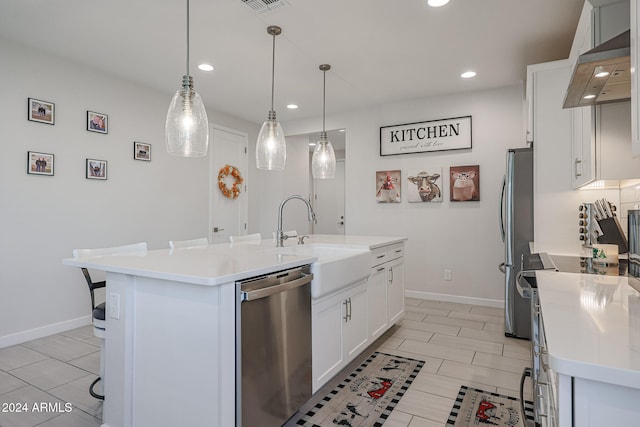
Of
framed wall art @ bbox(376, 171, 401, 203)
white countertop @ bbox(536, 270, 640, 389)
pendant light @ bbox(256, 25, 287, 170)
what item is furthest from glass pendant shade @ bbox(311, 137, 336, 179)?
white countertop @ bbox(536, 270, 640, 389)

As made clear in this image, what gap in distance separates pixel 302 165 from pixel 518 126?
3.39 metres

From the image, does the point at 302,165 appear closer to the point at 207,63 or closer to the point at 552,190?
the point at 207,63

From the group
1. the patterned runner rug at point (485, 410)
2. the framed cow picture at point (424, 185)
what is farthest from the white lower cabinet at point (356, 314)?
the framed cow picture at point (424, 185)

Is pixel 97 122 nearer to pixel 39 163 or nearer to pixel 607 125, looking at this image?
pixel 39 163

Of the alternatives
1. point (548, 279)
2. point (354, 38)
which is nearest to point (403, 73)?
point (354, 38)

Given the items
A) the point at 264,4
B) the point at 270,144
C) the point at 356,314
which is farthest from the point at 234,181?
the point at 356,314

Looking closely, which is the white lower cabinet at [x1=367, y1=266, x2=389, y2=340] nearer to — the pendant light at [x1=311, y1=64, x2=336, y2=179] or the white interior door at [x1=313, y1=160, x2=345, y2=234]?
the pendant light at [x1=311, y1=64, x2=336, y2=179]

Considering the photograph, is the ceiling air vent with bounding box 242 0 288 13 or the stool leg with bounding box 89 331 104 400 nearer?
the stool leg with bounding box 89 331 104 400

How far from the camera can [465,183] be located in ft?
14.1

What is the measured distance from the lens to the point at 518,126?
4.05m

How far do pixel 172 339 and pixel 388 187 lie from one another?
3.75 meters

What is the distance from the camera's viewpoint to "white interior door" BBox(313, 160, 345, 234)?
25.1 ft

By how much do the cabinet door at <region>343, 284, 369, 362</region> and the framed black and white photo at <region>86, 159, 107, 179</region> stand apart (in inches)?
114

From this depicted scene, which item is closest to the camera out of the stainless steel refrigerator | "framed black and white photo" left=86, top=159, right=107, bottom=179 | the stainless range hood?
the stainless range hood
